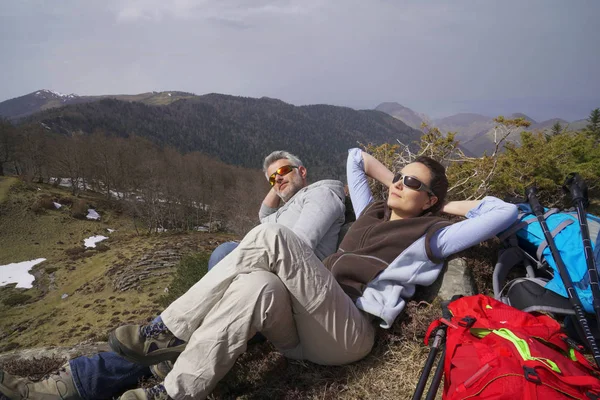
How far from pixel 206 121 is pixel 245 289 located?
201540mm

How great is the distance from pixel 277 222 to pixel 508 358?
2709 mm

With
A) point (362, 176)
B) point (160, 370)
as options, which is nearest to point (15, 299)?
point (160, 370)

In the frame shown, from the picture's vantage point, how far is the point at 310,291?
7.37 feet

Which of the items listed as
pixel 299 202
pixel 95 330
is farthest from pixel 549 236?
pixel 95 330

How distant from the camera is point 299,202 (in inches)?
156

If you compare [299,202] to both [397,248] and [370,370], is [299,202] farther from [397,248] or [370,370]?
[370,370]

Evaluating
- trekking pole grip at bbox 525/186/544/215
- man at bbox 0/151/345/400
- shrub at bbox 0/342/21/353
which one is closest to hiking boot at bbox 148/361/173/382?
man at bbox 0/151/345/400

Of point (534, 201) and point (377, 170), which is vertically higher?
point (377, 170)

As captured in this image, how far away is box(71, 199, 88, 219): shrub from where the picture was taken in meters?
51.4

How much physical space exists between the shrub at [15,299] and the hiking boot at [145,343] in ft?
131

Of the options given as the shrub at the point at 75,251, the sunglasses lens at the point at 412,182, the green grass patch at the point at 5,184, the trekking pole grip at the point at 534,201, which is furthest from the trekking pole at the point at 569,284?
the green grass patch at the point at 5,184

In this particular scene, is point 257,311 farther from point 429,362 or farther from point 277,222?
point 277,222

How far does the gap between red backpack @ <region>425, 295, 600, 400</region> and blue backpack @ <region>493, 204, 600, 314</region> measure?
381 millimetres

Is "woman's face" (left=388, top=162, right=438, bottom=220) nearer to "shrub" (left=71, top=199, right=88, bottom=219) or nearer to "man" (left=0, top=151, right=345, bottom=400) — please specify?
"man" (left=0, top=151, right=345, bottom=400)
